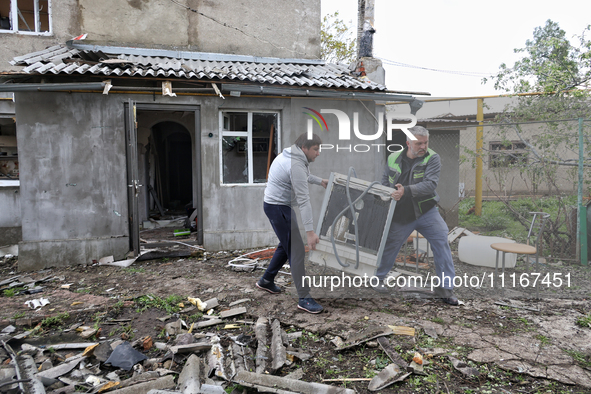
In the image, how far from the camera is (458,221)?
4684mm

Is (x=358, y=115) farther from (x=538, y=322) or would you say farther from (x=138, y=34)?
(x=138, y=34)

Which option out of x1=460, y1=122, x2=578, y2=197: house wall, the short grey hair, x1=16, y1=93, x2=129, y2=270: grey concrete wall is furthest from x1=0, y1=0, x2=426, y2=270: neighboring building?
x1=460, y1=122, x2=578, y2=197: house wall

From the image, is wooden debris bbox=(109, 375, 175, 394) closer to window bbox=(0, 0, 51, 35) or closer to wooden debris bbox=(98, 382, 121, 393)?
wooden debris bbox=(98, 382, 121, 393)

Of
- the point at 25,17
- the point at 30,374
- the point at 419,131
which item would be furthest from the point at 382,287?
the point at 25,17

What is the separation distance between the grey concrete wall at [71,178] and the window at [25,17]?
11.7 feet

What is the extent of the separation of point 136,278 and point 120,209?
5.54ft

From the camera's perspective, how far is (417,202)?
171 inches

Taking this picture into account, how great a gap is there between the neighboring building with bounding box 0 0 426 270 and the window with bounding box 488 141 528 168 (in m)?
1.67

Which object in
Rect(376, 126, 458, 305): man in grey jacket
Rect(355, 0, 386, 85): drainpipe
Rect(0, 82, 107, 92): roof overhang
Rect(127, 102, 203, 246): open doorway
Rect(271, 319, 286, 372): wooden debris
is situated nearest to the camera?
Rect(271, 319, 286, 372): wooden debris

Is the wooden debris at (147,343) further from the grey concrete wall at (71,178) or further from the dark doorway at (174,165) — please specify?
the dark doorway at (174,165)

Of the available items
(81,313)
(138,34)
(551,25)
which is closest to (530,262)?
(81,313)

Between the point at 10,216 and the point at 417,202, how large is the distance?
327 inches

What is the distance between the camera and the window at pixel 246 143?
7.51 m

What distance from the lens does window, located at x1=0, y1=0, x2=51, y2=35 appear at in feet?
29.3
